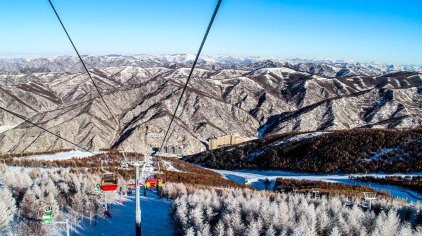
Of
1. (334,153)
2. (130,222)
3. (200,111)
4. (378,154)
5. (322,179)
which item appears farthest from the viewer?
(200,111)

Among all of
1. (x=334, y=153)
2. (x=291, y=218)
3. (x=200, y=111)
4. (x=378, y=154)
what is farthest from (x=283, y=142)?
(x=200, y=111)

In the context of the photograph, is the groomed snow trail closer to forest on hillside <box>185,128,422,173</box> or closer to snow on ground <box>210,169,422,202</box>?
snow on ground <box>210,169,422,202</box>

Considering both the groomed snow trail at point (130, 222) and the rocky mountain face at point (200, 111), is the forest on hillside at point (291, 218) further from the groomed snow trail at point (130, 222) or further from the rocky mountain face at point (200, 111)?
the rocky mountain face at point (200, 111)

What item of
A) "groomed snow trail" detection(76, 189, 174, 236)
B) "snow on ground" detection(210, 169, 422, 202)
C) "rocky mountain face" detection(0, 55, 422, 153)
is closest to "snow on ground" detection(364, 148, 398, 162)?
"snow on ground" detection(210, 169, 422, 202)

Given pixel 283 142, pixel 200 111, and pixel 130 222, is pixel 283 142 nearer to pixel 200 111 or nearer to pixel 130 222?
pixel 130 222

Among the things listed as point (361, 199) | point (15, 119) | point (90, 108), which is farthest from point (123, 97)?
point (361, 199)

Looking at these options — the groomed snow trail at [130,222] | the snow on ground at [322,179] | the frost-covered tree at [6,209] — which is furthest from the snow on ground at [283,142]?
the frost-covered tree at [6,209]
